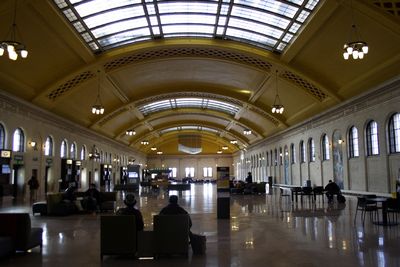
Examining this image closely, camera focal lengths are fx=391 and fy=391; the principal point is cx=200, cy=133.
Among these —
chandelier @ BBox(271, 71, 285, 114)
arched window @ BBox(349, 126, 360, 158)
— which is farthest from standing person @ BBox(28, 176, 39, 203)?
arched window @ BBox(349, 126, 360, 158)

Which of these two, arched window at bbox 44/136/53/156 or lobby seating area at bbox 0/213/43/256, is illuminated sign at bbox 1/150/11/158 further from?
lobby seating area at bbox 0/213/43/256

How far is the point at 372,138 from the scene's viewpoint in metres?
20.7

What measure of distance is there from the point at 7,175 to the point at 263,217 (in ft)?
48.4

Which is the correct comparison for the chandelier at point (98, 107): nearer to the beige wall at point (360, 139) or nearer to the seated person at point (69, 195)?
the seated person at point (69, 195)

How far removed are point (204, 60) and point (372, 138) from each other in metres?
10.9

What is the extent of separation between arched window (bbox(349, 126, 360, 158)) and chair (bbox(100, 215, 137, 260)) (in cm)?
1824

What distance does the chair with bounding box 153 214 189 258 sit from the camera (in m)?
7.09

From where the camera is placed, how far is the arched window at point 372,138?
2024 centimetres

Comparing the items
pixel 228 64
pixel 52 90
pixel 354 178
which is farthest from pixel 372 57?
pixel 52 90

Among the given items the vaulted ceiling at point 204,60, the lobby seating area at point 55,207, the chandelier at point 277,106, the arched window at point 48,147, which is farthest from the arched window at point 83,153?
the lobby seating area at point 55,207

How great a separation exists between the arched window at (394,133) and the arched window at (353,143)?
358cm

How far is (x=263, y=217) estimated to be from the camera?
1324 cm

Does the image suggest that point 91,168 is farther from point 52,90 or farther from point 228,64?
point 228,64

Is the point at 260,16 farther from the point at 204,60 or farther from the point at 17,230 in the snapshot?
the point at 17,230
